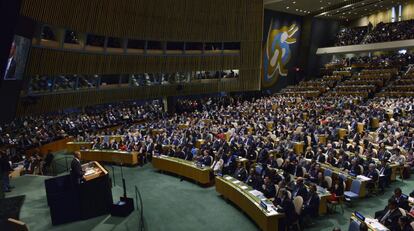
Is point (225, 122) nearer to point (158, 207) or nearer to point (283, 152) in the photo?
point (283, 152)

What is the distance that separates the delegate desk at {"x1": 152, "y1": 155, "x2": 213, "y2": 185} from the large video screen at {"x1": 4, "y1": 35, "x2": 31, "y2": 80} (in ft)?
18.0

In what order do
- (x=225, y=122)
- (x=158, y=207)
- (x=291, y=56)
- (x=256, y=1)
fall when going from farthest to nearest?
(x=291, y=56) → (x=256, y=1) → (x=225, y=122) → (x=158, y=207)

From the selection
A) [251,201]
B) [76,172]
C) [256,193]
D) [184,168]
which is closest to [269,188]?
[256,193]

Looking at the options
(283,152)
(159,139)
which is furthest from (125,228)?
(159,139)

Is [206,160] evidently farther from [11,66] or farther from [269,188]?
[11,66]

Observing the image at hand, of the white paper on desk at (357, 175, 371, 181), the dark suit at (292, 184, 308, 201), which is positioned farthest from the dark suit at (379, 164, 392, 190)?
the dark suit at (292, 184, 308, 201)

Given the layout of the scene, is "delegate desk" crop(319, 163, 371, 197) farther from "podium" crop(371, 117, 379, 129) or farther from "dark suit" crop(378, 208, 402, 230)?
"podium" crop(371, 117, 379, 129)

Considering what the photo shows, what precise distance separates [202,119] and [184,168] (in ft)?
30.3

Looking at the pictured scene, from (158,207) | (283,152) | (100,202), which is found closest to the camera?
(100,202)

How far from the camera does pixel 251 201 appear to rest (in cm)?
829

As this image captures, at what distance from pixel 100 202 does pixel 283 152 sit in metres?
6.14

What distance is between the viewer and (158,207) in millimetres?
9648

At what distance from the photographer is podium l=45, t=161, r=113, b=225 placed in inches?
333

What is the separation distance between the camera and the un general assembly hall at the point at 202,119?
8531mm
